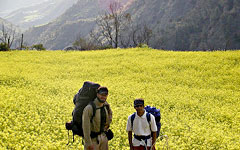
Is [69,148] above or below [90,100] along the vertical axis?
below

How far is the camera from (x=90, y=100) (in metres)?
5.95

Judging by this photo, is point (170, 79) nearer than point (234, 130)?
No

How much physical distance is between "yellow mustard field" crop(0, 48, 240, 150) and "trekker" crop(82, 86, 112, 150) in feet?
5.72

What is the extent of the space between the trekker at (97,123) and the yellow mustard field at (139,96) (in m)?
1.74

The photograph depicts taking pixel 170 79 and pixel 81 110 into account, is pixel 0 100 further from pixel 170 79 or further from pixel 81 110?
pixel 170 79

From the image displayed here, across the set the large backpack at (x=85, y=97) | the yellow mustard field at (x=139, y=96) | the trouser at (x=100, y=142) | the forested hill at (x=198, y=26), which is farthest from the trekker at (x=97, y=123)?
the forested hill at (x=198, y=26)

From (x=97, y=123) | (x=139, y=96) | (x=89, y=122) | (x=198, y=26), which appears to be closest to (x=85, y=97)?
(x=89, y=122)

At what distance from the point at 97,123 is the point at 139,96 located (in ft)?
38.2

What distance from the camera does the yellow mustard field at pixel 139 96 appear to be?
34.2 ft

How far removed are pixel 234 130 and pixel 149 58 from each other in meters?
19.4

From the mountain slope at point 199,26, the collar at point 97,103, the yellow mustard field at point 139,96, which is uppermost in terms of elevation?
the mountain slope at point 199,26

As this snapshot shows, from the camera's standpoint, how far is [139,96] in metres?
17.4

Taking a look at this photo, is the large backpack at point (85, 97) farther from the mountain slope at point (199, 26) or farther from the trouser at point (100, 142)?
the mountain slope at point (199, 26)

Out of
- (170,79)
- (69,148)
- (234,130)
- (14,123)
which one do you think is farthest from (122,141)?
(170,79)
